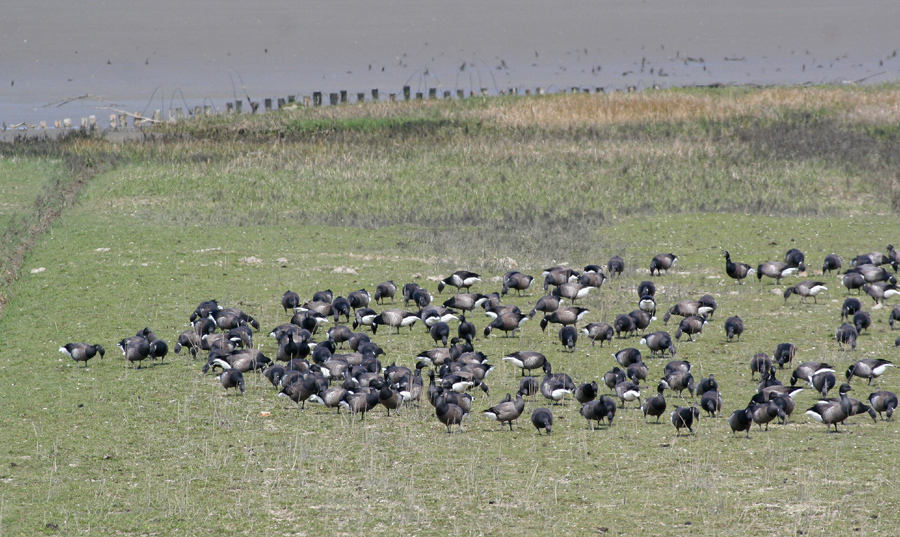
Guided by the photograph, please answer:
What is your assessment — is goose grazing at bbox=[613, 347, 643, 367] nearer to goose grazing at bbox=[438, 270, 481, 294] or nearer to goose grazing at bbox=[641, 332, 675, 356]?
goose grazing at bbox=[641, 332, 675, 356]

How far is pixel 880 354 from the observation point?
17641mm

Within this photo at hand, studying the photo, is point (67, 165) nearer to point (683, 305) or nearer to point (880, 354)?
point (683, 305)

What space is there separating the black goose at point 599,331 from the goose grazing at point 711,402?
14.6 feet

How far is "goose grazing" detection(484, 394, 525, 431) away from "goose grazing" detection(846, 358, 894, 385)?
17.8ft

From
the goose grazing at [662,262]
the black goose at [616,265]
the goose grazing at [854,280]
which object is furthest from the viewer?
the goose grazing at [662,262]

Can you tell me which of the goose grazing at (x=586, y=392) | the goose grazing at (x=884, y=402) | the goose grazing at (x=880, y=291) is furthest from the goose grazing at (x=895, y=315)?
the goose grazing at (x=586, y=392)

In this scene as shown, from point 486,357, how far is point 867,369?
5791 millimetres

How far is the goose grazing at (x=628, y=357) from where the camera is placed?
16375mm

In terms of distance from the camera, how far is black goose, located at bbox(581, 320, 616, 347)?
18.5 metres

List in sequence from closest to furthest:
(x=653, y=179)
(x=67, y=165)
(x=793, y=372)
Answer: (x=793, y=372) → (x=653, y=179) → (x=67, y=165)


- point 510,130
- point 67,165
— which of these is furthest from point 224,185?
point 510,130

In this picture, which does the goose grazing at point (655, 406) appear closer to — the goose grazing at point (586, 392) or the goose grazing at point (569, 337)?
the goose grazing at point (586, 392)

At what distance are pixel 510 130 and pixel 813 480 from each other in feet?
121

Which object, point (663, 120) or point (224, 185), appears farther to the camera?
point (663, 120)
